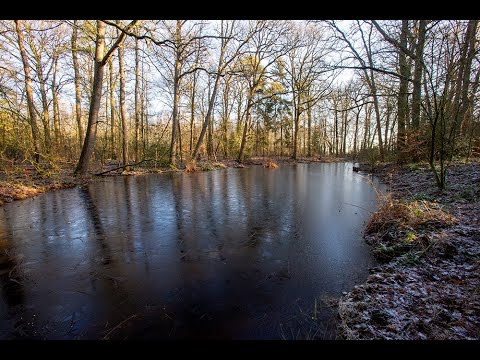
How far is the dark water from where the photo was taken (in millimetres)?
2814

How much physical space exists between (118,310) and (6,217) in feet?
20.2

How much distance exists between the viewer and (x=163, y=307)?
3.10m

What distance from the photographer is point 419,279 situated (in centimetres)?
337

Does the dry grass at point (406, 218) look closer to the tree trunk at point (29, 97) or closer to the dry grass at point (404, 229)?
the dry grass at point (404, 229)

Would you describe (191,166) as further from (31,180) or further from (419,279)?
(419,279)

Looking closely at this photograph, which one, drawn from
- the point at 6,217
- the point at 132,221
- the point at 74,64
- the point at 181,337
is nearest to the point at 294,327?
the point at 181,337

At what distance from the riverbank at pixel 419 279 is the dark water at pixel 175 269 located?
0.31 meters

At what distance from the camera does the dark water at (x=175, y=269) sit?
281cm

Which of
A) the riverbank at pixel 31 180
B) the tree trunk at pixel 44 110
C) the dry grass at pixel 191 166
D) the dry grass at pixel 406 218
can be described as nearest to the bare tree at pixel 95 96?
the riverbank at pixel 31 180

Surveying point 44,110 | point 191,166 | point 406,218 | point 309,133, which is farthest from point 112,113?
point 309,133

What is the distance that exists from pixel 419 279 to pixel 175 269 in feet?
11.5

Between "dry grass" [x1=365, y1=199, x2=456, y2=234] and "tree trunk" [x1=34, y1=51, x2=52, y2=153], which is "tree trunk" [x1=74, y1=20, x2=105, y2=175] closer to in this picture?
"tree trunk" [x1=34, y1=51, x2=52, y2=153]

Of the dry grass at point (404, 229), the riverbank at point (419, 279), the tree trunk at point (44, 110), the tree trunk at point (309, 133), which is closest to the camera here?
the riverbank at point (419, 279)

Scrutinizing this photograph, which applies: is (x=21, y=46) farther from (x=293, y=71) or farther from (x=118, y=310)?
(x=293, y=71)
